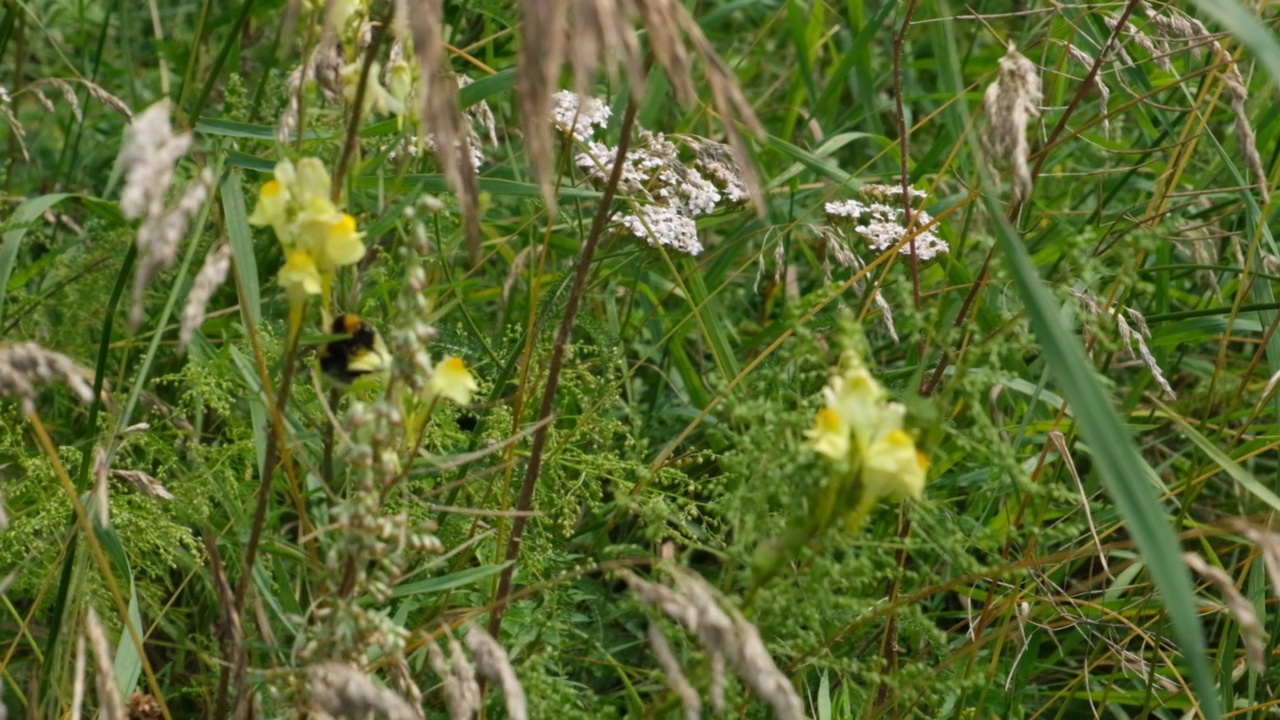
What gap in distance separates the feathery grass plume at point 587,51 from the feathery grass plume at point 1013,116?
358mm

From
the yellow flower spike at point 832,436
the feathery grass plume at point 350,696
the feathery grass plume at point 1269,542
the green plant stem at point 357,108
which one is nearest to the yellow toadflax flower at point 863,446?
the yellow flower spike at point 832,436

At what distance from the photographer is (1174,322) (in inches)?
89.0

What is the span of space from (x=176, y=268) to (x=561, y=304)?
77cm

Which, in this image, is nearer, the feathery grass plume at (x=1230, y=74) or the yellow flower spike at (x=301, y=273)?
the yellow flower spike at (x=301, y=273)

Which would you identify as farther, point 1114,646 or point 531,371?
point 531,371

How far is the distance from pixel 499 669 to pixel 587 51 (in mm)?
485

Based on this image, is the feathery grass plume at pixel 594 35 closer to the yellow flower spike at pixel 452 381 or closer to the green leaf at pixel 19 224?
the yellow flower spike at pixel 452 381

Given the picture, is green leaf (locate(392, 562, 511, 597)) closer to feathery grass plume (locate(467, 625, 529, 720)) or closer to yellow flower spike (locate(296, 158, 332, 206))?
feathery grass plume (locate(467, 625, 529, 720))

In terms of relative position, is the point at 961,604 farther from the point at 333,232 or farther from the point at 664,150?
the point at 333,232

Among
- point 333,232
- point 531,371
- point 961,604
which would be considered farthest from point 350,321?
point 961,604

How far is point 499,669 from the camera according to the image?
1.09m

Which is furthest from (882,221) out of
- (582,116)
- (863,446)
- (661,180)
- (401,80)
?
(863,446)

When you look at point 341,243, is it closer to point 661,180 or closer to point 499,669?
point 499,669

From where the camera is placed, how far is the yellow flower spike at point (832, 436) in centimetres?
109
